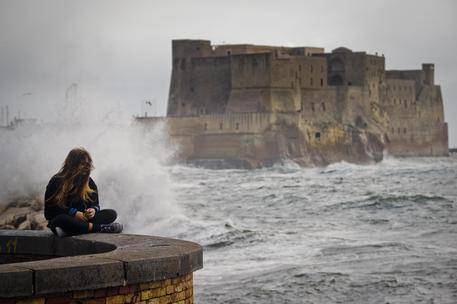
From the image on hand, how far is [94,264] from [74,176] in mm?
1479

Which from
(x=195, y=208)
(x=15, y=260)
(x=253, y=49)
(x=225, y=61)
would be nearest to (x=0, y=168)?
(x=195, y=208)

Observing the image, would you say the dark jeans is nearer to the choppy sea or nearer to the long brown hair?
the long brown hair

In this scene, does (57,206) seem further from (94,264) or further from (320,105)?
(320,105)

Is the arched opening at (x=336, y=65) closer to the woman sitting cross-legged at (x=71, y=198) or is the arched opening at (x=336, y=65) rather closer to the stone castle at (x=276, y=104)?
the stone castle at (x=276, y=104)

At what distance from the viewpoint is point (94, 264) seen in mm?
4734

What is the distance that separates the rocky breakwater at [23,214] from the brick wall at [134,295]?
10.8 meters

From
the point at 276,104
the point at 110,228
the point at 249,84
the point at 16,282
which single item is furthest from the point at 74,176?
the point at 276,104

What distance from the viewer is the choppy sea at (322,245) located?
1183 centimetres

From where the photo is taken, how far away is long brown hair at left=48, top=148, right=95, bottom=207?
20.0 feet

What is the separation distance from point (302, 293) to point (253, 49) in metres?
51.7

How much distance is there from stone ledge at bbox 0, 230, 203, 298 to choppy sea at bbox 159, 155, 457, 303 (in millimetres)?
5088

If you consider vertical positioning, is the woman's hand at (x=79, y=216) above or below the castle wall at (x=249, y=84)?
below

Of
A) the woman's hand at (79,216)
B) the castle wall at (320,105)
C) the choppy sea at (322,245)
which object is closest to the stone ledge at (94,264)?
the woman's hand at (79,216)

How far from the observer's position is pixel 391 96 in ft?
221
